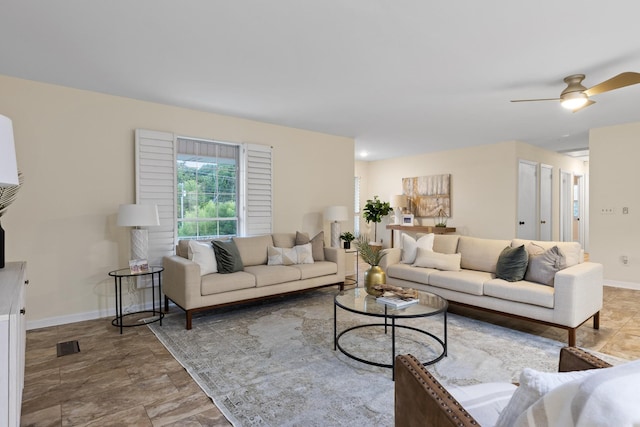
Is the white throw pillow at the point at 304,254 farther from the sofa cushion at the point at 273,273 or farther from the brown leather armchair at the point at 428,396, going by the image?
the brown leather armchair at the point at 428,396

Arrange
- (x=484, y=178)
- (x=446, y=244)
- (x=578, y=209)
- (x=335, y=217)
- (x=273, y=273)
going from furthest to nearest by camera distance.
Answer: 1. (x=578, y=209)
2. (x=484, y=178)
3. (x=335, y=217)
4. (x=446, y=244)
5. (x=273, y=273)

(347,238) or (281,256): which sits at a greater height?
(347,238)

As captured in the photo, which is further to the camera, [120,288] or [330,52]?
[120,288]

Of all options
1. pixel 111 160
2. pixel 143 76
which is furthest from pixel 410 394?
pixel 111 160

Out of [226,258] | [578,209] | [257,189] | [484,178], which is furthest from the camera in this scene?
[578,209]

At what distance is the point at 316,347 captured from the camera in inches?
116

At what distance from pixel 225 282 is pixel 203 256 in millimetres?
411

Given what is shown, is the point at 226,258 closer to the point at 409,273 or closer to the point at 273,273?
the point at 273,273

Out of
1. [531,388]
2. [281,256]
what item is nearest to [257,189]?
[281,256]

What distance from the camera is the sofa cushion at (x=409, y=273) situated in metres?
4.02

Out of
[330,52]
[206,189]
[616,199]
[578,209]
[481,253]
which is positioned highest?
[330,52]

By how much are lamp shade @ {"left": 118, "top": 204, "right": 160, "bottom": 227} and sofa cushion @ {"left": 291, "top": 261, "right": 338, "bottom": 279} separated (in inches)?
70.1

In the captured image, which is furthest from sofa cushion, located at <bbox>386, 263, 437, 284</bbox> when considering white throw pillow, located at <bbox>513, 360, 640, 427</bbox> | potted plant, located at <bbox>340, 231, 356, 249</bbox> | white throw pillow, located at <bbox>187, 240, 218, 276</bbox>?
white throw pillow, located at <bbox>513, 360, 640, 427</bbox>

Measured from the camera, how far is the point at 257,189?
4.96 metres
